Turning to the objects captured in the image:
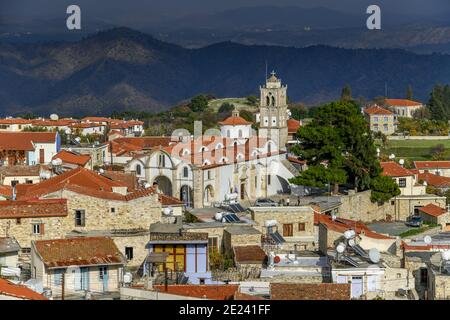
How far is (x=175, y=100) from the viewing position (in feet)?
138

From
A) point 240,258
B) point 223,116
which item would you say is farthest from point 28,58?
point 240,258

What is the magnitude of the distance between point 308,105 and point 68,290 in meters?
40.1

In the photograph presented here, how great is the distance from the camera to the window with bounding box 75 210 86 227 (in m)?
11.9

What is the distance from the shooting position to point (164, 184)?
20469 millimetres

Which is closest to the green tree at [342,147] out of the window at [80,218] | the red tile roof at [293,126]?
the red tile roof at [293,126]

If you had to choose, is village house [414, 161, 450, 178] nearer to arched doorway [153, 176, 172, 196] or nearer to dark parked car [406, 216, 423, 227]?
dark parked car [406, 216, 423, 227]

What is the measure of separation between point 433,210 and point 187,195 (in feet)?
14.9

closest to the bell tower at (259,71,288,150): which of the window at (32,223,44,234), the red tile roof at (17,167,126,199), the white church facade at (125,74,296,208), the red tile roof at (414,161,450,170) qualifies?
the white church facade at (125,74,296,208)

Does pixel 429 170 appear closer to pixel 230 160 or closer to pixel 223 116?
pixel 230 160

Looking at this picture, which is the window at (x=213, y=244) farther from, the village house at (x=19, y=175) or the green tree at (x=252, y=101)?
the green tree at (x=252, y=101)

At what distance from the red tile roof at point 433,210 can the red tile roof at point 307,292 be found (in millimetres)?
10708

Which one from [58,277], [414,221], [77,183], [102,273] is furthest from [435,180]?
[58,277]

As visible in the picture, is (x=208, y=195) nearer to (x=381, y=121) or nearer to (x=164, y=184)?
(x=164, y=184)

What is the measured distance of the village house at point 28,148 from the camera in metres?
21.7
